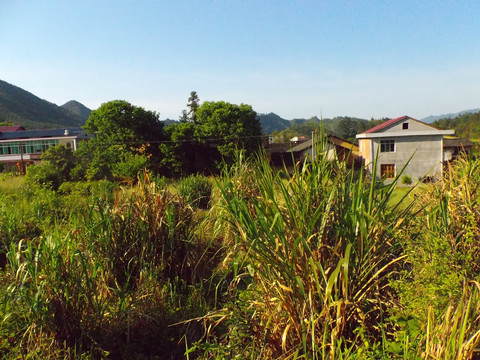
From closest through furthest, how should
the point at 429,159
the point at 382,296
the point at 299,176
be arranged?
the point at 382,296
the point at 299,176
the point at 429,159

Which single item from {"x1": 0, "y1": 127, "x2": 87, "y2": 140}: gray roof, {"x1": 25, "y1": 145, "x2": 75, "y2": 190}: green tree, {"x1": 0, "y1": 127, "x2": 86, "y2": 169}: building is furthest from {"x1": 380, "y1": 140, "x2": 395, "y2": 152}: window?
{"x1": 0, "y1": 127, "x2": 87, "y2": 140}: gray roof

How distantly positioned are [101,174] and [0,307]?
24883 millimetres

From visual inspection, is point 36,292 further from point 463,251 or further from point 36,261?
point 463,251

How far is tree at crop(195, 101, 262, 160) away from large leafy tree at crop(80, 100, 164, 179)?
359 cm

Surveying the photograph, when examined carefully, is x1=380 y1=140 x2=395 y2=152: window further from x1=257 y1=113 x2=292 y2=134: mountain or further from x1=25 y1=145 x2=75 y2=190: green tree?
x1=257 y1=113 x2=292 y2=134: mountain

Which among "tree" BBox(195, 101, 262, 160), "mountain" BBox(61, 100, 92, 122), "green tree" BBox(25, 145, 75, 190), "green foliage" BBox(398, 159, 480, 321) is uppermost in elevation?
"mountain" BBox(61, 100, 92, 122)

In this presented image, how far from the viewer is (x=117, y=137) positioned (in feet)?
95.2

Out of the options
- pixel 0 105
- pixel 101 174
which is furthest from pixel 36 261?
pixel 0 105

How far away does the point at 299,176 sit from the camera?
2.80 meters

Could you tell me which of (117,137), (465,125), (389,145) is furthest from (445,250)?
(465,125)

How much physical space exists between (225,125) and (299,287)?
29.4 metres

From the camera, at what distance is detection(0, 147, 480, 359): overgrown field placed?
2.23 meters

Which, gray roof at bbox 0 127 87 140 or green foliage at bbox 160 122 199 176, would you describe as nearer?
green foliage at bbox 160 122 199 176

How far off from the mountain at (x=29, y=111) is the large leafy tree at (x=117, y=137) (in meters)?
66.5
